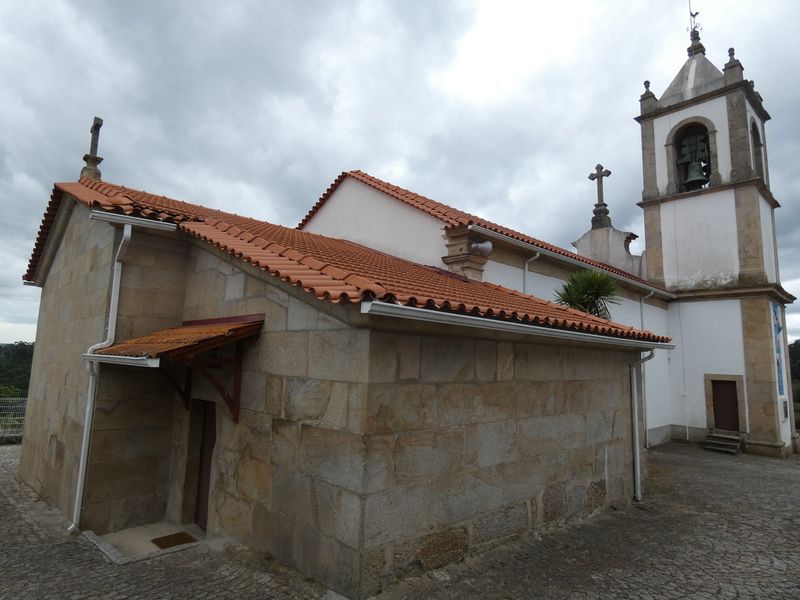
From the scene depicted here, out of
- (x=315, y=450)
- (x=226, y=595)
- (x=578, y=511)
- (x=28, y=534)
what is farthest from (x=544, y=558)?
(x=28, y=534)

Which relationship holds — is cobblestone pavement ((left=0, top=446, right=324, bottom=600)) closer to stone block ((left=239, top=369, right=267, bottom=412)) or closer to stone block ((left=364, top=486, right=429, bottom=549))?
stone block ((left=364, top=486, right=429, bottom=549))

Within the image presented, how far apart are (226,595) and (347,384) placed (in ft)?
6.20

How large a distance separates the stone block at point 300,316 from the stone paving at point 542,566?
207cm

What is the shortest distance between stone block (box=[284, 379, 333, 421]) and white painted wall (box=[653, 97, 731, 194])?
14.8 metres

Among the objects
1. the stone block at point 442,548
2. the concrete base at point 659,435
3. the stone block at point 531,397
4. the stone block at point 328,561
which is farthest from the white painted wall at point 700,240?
the stone block at point 328,561

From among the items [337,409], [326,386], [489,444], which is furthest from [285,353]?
[489,444]

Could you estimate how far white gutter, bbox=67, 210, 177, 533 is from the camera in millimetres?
5465

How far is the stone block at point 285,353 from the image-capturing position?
421cm

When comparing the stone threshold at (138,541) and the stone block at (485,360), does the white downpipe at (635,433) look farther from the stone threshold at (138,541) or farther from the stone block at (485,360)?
the stone threshold at (138,541)

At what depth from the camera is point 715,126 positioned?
14344 millimetres

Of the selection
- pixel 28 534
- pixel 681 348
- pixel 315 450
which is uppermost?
pixel 681 348

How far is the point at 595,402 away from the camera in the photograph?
612 cm

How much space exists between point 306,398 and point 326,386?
0.29 metres

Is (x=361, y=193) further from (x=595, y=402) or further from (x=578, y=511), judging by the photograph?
(x=578, y=511)
